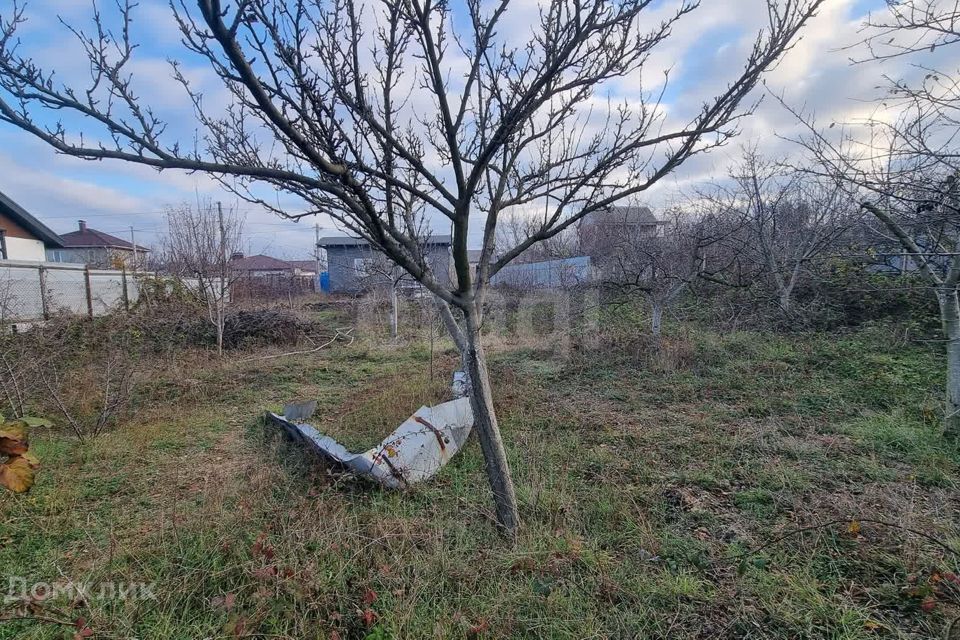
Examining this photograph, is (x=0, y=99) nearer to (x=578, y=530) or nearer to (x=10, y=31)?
(x=10, y=31)

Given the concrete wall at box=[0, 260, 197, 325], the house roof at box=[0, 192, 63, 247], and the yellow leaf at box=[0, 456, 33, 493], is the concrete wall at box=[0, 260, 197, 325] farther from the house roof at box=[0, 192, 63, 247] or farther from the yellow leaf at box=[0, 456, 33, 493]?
the yellow leaf at box=[0, 456, 33, 493]

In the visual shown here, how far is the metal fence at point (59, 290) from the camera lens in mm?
8484

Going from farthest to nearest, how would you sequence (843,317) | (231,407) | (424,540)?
(843,317) < (231,407) < (424,540)

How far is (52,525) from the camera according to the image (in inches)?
104

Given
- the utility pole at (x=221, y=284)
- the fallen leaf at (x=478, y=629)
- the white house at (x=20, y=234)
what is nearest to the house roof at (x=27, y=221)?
the white house at (x=20, y=234)

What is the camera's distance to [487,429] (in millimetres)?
2316

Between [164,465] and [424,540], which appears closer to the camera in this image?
[424,540]

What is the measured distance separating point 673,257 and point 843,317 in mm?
4389

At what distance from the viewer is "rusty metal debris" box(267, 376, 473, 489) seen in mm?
3020

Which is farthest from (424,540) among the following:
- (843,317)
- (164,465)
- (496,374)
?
(843,317)

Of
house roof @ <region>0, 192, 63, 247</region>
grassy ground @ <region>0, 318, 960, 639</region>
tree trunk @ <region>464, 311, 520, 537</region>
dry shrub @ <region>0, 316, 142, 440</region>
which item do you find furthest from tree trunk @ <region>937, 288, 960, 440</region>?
house roof @ <region>0, 192, 63, 247</region>

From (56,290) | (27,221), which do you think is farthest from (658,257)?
(27,221)

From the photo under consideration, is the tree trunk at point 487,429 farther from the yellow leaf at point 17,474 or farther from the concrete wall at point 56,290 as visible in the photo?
the concrete wall at point 56,290

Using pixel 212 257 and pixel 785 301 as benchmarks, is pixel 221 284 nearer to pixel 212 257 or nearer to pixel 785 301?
pixel 212 257
